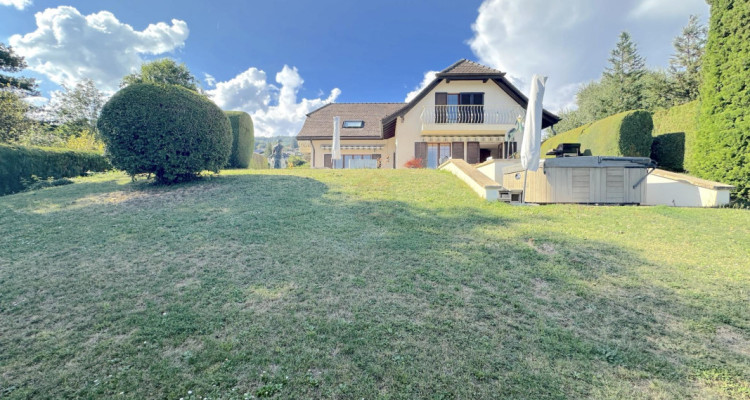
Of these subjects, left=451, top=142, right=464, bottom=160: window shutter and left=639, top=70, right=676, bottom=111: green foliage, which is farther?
left=639, top=70, right=676, bottom=111: green foliage

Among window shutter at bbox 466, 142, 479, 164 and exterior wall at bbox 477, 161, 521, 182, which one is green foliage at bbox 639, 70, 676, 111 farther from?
exterior wall at bbox 477, 161, 521, 182

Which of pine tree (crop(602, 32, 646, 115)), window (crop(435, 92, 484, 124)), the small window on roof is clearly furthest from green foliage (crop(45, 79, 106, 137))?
pine tree (crop(602, 32, 646, 115))

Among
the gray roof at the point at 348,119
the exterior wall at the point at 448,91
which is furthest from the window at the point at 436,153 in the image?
the gray roof at the point at 348,119

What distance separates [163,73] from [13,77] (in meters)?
8.84

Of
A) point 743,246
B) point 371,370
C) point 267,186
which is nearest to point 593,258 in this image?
point 743,246

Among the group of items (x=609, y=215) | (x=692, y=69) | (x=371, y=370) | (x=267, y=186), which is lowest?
(x=371, y=370)

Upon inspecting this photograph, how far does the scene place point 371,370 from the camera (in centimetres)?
264

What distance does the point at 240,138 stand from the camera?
1803 cm

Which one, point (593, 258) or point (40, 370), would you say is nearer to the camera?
point (40, 370)

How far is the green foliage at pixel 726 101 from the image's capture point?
336 inches

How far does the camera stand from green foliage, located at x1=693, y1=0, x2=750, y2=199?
8.54 m

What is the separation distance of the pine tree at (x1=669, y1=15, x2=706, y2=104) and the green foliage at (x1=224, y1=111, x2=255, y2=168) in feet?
111

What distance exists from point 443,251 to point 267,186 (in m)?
7.07

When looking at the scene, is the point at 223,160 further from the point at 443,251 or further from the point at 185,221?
the point at 443,251
